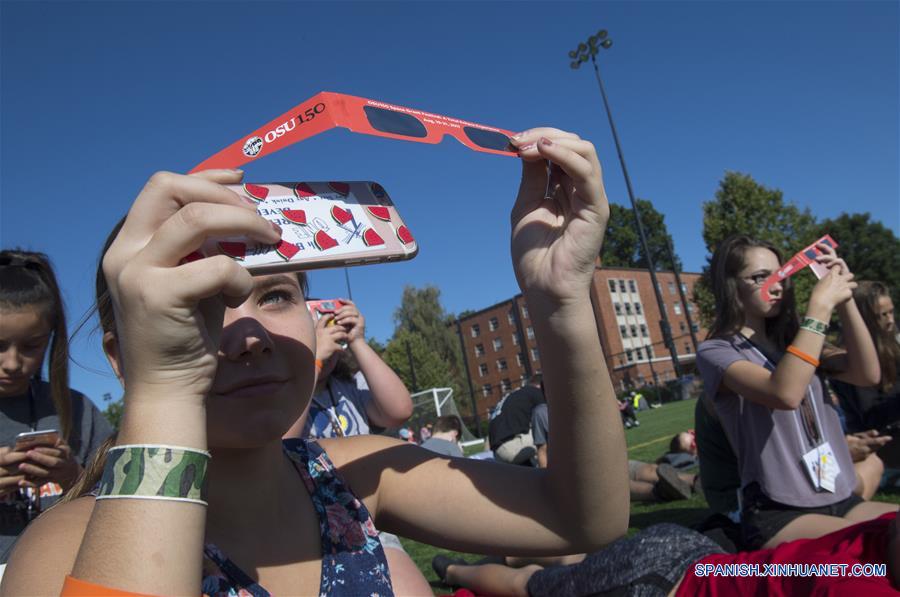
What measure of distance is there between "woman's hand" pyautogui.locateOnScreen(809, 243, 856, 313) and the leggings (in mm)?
1557

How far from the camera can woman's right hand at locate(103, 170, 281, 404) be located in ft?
3.06

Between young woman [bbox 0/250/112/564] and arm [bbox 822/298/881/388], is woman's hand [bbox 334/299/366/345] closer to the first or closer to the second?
young woman [bbox 0/250/112/564]

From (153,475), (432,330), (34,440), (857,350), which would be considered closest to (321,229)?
(153,475)

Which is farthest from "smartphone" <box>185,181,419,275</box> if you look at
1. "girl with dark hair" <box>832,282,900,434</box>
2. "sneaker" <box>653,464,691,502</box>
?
"sneaker" <box>653,464,691,502</box>

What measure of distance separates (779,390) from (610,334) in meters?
58.4

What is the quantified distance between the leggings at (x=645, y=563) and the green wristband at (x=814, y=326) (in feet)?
4.14

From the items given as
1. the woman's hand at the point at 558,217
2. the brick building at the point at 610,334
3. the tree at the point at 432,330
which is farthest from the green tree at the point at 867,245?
the woman's hand at the point at 558,217

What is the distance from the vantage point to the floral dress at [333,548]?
125cm

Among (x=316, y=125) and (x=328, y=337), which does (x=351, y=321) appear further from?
(x=316, y=125)

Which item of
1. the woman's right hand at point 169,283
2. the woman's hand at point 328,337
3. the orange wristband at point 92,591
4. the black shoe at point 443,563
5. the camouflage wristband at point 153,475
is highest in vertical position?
the woman's hand at point 328,337

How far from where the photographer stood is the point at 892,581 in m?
1.90

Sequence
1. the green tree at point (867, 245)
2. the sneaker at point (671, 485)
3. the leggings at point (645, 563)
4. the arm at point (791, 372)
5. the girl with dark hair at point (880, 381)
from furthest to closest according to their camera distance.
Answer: the green tree at point (867, 245)
the sneaker at point (671, 485)
the girl with dark hair at point (880, 381)
the arm at point (791, 372)
the leggings at point (645, 563)

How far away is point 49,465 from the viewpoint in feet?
6.87

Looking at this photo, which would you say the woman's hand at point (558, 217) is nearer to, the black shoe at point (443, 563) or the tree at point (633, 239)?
the black shoe at point (443, 563)
